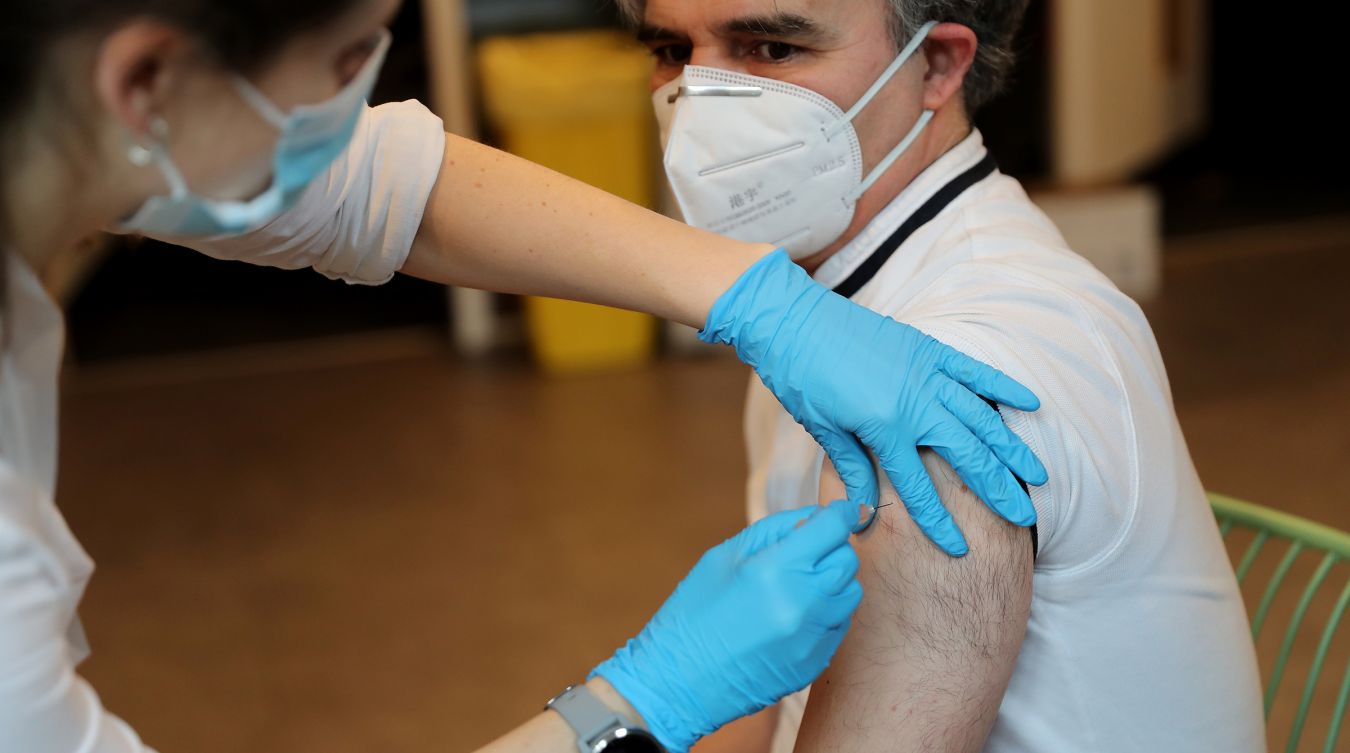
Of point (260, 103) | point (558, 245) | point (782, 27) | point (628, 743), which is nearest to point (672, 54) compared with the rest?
point (782, 27)

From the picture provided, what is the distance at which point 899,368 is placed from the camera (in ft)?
3.59

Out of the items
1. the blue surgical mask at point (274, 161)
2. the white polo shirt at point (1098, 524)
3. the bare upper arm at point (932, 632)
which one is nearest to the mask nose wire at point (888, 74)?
the white polo shirt at point (1098, 524)

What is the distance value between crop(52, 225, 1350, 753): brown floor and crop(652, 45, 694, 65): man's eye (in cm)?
147

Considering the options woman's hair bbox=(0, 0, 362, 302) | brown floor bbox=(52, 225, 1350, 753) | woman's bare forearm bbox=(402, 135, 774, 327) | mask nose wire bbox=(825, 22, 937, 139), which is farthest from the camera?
brown floor bbox=(52, 225, 1350, 753)

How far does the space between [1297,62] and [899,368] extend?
20.4 ft

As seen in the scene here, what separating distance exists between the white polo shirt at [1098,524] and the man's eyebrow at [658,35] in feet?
1.12

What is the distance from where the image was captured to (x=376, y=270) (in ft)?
4.48

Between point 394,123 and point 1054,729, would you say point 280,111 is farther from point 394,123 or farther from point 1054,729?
point 1054,729

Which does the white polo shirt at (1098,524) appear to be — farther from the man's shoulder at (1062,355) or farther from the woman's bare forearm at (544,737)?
the woman's bare forearm at (544,737)

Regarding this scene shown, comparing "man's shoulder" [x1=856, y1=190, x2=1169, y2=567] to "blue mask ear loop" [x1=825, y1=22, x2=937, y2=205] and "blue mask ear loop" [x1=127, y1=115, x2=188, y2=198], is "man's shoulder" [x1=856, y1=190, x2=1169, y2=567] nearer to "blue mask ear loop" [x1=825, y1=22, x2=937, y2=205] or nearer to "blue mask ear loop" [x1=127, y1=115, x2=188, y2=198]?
"blue mask ear loop" [x1=825, y1=22, x2=937, y2=205]

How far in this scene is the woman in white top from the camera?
82cm

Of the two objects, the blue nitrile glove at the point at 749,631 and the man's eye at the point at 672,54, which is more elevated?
the man's eye at the point at 672,54

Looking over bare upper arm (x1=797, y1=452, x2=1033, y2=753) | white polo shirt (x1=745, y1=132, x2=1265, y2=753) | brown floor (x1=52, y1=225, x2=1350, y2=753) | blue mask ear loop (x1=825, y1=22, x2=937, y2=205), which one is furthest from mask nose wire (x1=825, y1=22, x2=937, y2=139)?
brown floor (x1=52, y1=225, x2=1350, y2=753)

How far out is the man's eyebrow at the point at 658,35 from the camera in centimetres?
139
